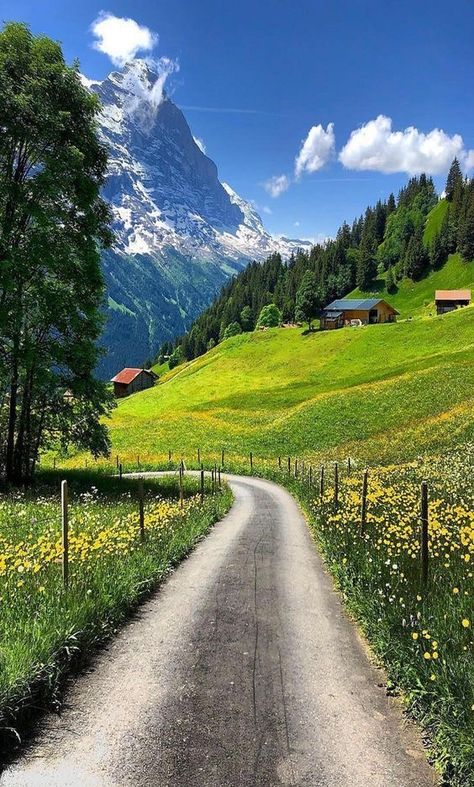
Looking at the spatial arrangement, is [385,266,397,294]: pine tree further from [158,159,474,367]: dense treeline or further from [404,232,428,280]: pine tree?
[404,232,428,280]: pine tree

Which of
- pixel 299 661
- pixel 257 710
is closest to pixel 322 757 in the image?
pixel 257 710

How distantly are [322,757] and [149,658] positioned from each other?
3.17 meters

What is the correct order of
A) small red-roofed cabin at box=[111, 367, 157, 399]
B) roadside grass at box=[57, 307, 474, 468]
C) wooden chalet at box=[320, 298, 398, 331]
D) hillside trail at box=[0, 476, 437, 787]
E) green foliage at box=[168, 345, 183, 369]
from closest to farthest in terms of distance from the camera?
hillside trail at box=[0, 476, 437, 787], roadside grass at box=[57, 307, 474, 468], wooden chalet at box=[320, 298, 398, 331], small red-roofed cabin at box=[111, 367, 157, 399], green foliage at box=[168, 345, 183, 369]

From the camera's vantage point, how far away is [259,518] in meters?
22.5

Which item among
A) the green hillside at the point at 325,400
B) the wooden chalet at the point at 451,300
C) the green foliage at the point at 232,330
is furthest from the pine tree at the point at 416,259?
the green hillside at the point at 325,400

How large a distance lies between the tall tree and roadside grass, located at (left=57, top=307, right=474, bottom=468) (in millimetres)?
25202

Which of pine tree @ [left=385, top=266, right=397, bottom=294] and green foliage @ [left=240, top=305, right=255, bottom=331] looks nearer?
pine tree @ [left=385, top=266, right=397, bottom=294]

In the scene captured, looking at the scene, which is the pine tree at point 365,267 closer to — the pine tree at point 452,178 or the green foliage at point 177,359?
the pine tree at point 452,178

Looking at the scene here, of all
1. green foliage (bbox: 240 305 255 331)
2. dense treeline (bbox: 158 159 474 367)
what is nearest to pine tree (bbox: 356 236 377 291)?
dense treeline (bbox: 158 159 474 367)

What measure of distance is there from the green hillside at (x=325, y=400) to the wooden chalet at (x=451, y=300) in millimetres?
28032

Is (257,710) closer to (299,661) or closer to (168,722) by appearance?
(168,722)

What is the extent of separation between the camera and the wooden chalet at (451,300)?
125 meters

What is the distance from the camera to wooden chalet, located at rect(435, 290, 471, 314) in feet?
410

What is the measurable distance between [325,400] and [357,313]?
74.5m
